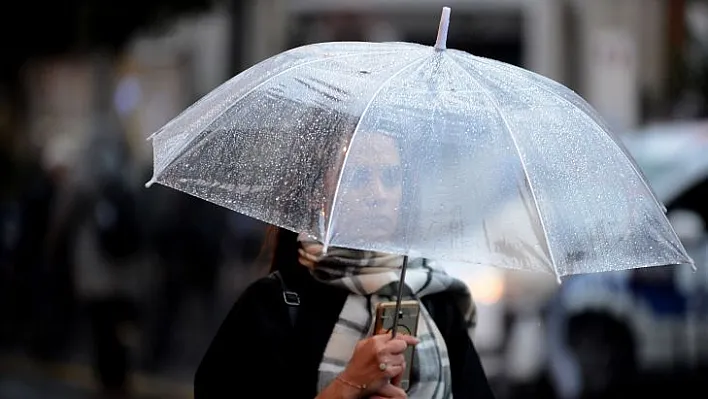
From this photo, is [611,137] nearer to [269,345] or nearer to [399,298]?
[399,298]

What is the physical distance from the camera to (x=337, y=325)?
10.5 ft

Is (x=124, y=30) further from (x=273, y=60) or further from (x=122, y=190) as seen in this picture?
(x=273, y=60)

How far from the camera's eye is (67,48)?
21453 mm

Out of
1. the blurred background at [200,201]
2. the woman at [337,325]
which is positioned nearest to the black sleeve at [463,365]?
the woman at [337,325]

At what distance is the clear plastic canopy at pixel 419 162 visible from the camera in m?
3.04

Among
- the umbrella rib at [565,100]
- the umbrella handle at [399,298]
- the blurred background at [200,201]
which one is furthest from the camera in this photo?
the blurred background at [200,201]

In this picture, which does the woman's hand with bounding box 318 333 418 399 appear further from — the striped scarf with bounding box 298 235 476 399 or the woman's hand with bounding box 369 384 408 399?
the striped scarf with bounding box 298 235 476 399

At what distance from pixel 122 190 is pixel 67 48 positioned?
1174 centimetres

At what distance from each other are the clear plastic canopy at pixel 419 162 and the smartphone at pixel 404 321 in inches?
7.8

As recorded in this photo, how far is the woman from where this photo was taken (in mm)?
2990

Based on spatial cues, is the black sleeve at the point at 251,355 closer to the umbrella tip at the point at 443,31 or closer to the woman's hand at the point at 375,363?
the woman's hand at the point at 375,363

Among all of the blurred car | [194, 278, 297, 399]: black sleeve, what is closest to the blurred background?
the blurred car

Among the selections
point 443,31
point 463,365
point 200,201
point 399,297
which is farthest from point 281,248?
point 200,201

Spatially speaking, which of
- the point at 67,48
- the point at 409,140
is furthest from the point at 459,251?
the point at 67,48
